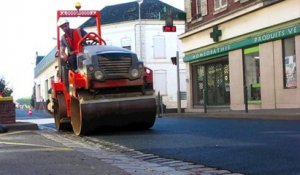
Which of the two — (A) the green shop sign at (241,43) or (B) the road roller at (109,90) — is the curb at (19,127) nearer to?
(B) the road roller at (109,90)

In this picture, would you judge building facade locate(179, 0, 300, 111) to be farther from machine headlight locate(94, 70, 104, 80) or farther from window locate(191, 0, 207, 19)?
machine headlight locate(94, 70, 104, 80)

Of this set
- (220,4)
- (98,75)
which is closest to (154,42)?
(220,4)

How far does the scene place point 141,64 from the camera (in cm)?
1336

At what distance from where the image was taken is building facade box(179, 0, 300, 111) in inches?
829

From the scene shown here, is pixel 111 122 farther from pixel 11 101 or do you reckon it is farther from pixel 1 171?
pixel 1 171

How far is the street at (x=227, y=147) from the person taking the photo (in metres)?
7.34

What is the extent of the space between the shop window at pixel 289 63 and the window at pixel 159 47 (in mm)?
32086

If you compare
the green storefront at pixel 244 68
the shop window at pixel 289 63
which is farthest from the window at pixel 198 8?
the shop window at pixel 289 63

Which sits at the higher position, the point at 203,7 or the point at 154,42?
the point at 154,42

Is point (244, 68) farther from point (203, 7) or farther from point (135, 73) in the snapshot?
point (135, 73)

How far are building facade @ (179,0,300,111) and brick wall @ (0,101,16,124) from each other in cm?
823

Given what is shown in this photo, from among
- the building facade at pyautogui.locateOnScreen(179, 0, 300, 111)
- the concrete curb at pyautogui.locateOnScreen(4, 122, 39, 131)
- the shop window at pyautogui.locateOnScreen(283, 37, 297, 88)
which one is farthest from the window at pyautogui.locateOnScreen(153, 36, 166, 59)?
the concrete curb at pyautogui.locateOnScreen(4, 122, 39, 131)

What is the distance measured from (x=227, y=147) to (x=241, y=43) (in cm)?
1576

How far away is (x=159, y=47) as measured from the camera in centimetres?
5322
